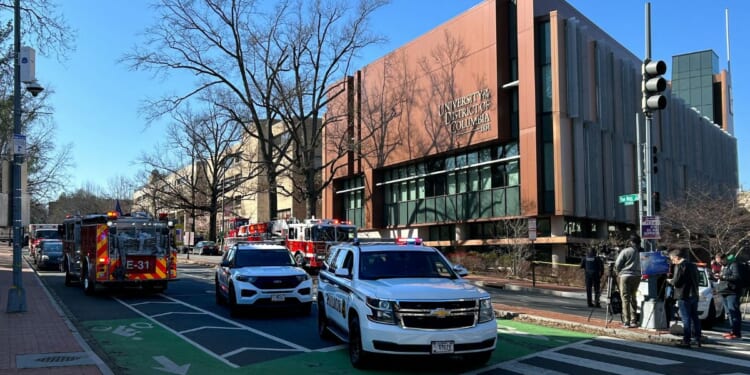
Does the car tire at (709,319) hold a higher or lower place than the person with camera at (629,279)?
lower

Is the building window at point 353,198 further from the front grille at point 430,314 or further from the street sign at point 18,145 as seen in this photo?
the front grille at point 430,314

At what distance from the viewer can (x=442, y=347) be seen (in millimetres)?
7973

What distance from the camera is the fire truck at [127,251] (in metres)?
18.8

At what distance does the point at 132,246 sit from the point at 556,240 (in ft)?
66.4

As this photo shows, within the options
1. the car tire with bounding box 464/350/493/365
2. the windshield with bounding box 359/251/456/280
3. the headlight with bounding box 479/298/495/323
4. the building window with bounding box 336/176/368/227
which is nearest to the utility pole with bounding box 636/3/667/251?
the windshield with bounding box 359/251/456/280

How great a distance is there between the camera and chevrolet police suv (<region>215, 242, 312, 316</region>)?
1426cm

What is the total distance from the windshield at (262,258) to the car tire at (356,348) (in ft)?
23.3

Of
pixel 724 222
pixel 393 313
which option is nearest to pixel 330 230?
→ pixel 724 222

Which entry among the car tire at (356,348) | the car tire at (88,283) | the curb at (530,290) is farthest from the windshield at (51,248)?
the car tire at (356,348)

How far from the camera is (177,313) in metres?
15.5

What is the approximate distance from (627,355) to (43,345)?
31.1ft

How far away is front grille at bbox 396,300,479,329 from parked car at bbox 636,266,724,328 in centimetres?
609

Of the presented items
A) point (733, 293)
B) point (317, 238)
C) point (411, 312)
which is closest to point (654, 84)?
point (733, 293)

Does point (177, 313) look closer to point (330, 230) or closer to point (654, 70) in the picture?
point (654, 70)
